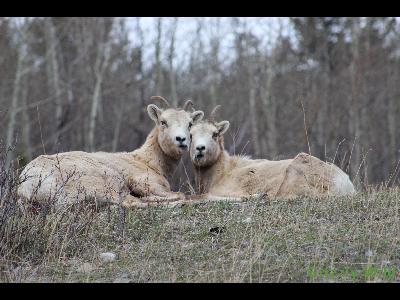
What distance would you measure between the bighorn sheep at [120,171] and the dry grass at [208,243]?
1.91ft

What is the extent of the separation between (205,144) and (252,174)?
109cm

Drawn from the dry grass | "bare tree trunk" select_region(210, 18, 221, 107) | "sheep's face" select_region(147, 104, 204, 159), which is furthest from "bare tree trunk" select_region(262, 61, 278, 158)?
the dry grass

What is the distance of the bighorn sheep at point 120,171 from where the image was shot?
32.6ft

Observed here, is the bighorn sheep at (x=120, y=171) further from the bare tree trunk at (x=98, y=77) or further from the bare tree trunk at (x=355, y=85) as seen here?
the bare tree trunk at (x=355, y=85)

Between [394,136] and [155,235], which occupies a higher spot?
[155,235]

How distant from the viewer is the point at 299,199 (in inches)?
396

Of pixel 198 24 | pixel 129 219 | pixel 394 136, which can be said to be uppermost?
pixel 198 24

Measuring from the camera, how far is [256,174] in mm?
12414

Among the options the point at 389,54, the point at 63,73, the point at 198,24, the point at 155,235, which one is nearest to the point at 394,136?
the point at 389,54

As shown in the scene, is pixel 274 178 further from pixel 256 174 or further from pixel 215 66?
pixel 215 66

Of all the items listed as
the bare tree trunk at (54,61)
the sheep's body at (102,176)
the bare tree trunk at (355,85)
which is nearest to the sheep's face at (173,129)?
the sheep's body at (102,176)
